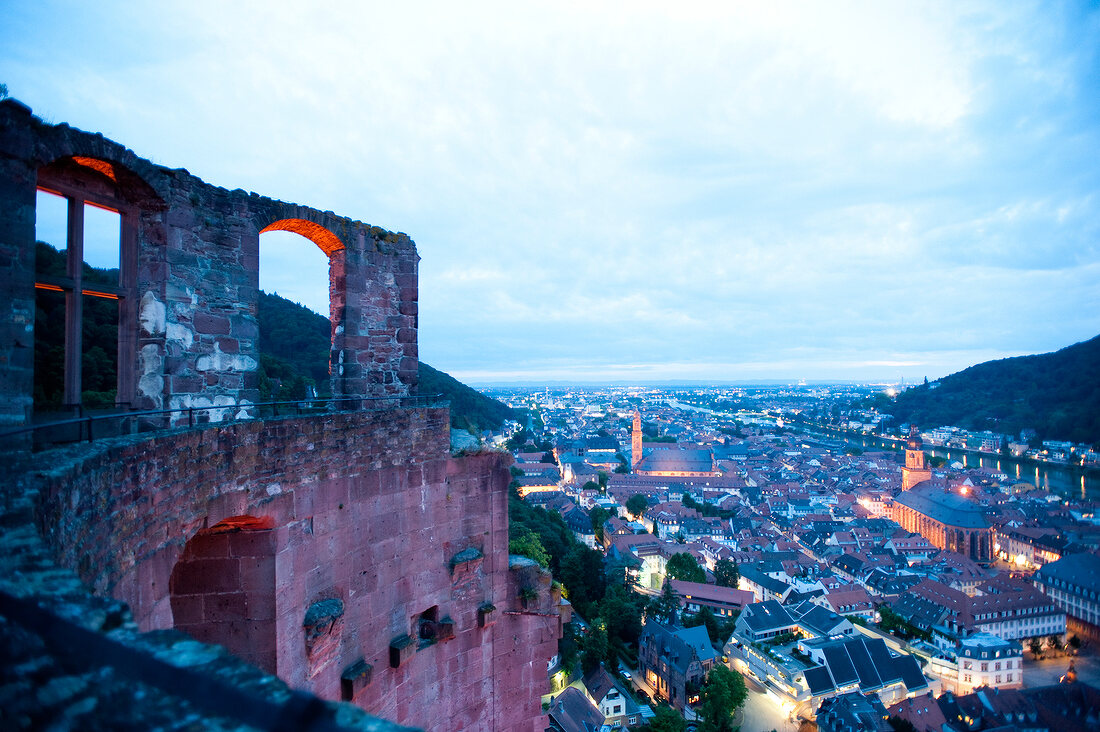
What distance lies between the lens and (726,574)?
4834 cm

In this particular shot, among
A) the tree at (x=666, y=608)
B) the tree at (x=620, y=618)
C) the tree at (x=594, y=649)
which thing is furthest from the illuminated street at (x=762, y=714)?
the tree at (x=594, y=649)

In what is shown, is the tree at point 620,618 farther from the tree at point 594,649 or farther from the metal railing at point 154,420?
the metal railing at point 154,420

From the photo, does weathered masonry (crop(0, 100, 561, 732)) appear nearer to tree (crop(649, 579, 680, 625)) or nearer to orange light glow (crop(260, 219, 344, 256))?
orange light glow (crop(260, 219, 344, 256))

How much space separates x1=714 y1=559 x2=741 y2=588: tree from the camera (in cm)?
4825

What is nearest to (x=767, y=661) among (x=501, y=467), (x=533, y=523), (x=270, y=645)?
(x=533, y=523)

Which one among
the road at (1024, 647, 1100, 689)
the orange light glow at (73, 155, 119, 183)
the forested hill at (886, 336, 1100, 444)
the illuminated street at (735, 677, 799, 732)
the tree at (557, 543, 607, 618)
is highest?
the orange light glow at (73, 155, 119, 183)

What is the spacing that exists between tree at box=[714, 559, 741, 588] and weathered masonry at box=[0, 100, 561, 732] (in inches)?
1743

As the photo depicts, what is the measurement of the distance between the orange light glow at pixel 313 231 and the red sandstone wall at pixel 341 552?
202 cm

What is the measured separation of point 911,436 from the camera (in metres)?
86.4

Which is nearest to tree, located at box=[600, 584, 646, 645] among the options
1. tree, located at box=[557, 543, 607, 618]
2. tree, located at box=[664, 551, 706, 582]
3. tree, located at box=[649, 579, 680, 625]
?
tree, located at box=[557, 543, 607, 618]

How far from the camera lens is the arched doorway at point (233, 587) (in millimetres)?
5109

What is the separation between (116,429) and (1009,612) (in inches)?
2097

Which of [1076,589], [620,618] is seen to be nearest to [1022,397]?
[1076,589]

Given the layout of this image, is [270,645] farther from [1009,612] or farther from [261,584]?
[1009,612]
